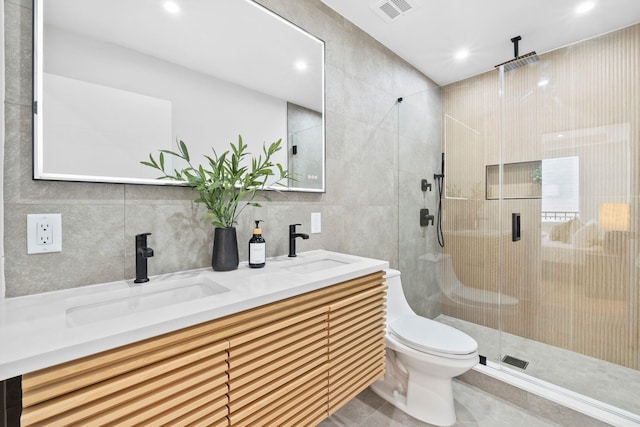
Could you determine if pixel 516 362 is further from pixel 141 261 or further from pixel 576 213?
pixel 141 261

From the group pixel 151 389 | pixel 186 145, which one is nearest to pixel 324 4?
pixel 186 145

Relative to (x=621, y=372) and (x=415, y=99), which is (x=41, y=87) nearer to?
(x=415, y=99)

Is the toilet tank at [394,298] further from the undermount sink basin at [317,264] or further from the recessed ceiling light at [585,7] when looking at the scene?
the recessed ceiling light at [585,7]

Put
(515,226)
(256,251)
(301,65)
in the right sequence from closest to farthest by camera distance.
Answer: (256,251), (301,65), (515,226)

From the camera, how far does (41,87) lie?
0.92m

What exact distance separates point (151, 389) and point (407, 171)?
2.26 m

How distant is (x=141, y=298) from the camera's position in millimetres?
979

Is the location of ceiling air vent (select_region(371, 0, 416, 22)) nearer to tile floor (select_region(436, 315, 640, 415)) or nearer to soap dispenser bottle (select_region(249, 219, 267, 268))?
soap dispenser bottle (select_region(249, 219, 267, 268))

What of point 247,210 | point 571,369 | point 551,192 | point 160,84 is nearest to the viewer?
point 160,84

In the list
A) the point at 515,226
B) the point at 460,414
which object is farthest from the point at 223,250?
the point at 515,226

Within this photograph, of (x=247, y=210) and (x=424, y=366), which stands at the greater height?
(x=247, y=210)

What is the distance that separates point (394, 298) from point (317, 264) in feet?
2.14

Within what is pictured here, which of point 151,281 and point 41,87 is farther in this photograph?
point 151,281

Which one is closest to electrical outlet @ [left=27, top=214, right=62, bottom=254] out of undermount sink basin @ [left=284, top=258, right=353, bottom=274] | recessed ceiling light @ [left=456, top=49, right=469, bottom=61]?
undermount sink basin @ [left=284, top=258, right=353, bottom=274]
